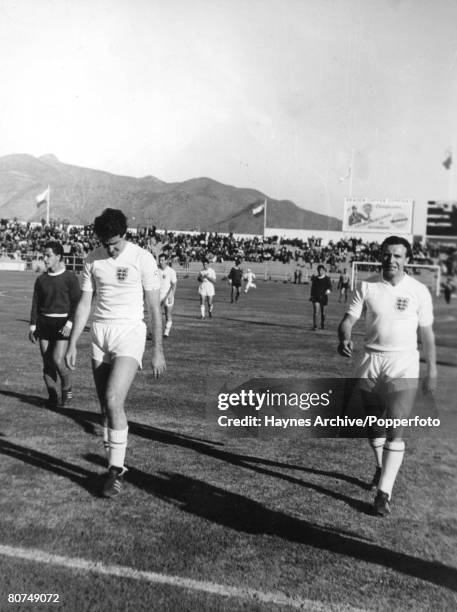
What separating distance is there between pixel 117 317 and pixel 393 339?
2034mm

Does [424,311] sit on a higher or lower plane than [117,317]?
higher

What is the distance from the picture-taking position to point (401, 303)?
4.55m

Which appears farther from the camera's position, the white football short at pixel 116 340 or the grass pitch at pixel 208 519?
the white football short at pixel 116 340

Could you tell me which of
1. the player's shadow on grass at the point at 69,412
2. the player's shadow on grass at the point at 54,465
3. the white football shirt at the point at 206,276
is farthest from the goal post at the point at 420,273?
the player's shadow on grass at the point at 54,465

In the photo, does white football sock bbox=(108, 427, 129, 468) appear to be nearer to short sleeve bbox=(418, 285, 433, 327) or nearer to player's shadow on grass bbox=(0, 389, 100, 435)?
player's shadow on grass bbox=(0, 389, 100, 435)

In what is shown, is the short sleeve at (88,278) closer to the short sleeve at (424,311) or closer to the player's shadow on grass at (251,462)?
the player's shadow on grass at (251,462)

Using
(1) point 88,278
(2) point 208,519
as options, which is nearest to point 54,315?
(1) point 88,278

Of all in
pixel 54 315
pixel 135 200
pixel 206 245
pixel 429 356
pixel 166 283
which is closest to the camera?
pixel 429 356

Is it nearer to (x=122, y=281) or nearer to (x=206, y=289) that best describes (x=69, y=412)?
(x=122, y=281)

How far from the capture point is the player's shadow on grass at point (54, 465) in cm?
491

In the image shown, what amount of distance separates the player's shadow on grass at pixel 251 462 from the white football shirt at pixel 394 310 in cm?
117

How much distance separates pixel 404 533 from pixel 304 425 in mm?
1824

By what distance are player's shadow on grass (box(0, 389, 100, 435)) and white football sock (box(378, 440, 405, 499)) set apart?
2997mm

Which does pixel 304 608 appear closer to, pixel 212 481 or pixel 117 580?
pixel 117 580
